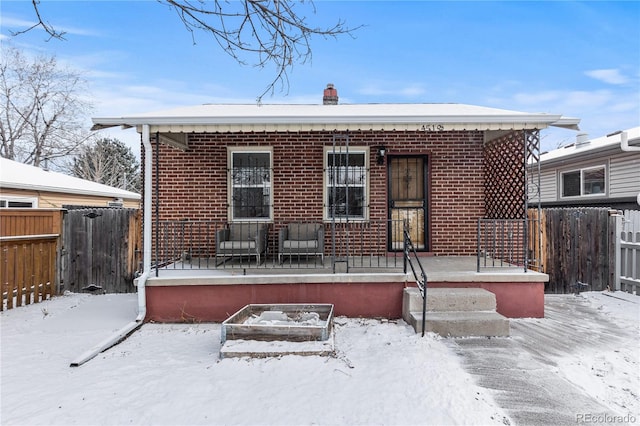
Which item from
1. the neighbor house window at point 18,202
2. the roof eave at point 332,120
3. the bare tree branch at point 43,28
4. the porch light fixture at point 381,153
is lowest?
the neighbor house window at point 18,202

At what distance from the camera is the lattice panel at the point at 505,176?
244 inches

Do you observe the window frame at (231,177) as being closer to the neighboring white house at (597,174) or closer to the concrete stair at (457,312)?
the concrete stair at (457,312)

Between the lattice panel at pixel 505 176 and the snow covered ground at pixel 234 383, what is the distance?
2.93 metres

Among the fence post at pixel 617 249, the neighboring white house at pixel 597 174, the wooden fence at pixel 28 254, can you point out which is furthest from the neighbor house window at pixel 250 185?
the neighboring white house at pixel 597 174

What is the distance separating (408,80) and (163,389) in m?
15.1

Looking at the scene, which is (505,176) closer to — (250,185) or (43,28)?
(250,185)

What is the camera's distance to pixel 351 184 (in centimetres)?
722

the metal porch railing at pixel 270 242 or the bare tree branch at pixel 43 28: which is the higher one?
the bare tree branch at pixel 43 28

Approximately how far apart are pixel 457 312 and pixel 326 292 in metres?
1.72

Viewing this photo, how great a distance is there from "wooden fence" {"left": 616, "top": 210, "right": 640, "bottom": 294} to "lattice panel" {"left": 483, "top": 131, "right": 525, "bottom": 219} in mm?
2035

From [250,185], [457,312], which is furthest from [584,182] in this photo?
[250,185]

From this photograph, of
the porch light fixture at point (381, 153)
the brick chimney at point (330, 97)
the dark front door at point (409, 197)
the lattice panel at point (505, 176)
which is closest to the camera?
the lattice panel at point (505, 176)

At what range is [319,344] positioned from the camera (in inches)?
153

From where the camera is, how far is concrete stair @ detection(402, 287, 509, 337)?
4.39 metres
